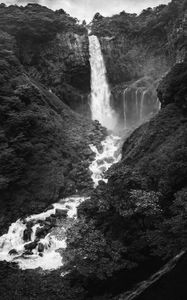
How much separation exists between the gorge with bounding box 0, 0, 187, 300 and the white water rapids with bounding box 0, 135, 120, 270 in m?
0.09

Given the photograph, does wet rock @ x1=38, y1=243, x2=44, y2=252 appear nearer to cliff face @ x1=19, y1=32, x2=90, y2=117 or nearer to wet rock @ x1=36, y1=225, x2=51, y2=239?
wet rock @ x1=36, y1=225, x2=51, y2=239

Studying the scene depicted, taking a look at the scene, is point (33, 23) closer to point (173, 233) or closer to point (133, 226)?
point (133, 226)

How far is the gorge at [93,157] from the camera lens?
13.9m

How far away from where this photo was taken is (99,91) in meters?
49.7

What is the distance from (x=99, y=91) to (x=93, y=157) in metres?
17.6

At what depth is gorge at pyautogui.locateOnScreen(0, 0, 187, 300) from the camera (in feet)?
45.5

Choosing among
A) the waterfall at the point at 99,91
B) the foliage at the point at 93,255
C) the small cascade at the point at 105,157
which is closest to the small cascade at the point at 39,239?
the small cascade at the point at 105,157

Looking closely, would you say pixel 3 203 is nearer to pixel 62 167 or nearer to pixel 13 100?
pixel 62 167

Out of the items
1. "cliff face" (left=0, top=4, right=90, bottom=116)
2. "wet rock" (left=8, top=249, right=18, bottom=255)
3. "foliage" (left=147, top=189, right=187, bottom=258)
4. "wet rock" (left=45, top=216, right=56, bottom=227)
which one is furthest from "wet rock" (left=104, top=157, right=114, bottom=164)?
"foliage" (left=147, top=189, right=187, bottom=258)

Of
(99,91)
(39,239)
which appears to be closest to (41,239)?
(39,239)

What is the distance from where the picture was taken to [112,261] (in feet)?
44.0

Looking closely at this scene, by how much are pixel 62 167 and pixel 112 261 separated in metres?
18.2

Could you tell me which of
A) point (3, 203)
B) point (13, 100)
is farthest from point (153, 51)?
point (3, 203)

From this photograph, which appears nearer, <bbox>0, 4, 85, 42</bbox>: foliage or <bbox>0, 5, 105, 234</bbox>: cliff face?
<bbox>0, 5, 105, 234</bbox>: cliff face
